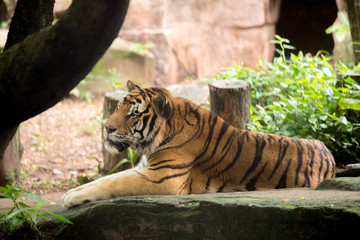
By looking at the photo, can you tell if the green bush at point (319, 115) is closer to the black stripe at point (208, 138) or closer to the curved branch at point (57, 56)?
the black stripe at point (208, 138)

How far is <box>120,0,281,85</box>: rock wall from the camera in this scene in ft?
41.6

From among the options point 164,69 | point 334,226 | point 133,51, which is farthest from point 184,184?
point 164,69

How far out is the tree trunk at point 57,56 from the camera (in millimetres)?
2055

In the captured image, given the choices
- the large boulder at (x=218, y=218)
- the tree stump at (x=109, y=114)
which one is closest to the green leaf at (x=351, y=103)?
the large boulder at (x=218, y=218)

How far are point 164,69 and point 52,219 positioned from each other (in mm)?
9510

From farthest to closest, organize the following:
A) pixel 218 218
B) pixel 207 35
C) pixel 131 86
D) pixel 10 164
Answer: pixel 207 35
pixel 10 164
pixel 131 86
pixel 218 218

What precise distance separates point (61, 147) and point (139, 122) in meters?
4.96

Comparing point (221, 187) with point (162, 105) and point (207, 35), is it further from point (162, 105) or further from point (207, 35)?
point (207, 35)

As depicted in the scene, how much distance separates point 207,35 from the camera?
43.5 ft

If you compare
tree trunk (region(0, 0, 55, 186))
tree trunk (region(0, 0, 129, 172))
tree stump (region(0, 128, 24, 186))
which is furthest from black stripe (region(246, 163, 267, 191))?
tree stump (region(0, 128, 24, 186))

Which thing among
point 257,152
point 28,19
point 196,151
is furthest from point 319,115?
point 28,19

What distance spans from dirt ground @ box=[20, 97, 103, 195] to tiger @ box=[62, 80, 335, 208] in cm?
248

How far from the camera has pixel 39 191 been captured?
20.7ft

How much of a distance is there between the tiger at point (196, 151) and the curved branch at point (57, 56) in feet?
5.67
